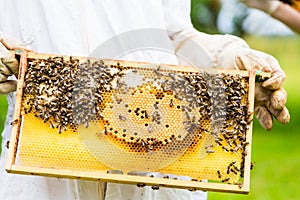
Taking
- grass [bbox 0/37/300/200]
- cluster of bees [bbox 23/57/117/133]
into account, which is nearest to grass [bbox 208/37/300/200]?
grass [bbox 0/37/300/200]

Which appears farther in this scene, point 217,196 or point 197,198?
point 217,196

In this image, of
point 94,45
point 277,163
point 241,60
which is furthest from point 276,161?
point 94,45

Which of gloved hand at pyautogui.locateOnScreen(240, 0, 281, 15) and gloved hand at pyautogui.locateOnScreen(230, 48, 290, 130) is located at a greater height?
gloved hand at pyautogui.locateOnScreen(240, 0, 281, 15)

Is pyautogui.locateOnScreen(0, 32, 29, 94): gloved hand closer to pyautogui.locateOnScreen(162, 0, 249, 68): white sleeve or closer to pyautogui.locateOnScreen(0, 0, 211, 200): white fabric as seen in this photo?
pyautogui.locateOnScreen(0, 0, 211, 200): white fabric

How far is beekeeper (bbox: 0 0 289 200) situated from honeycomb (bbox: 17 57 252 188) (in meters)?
0.22

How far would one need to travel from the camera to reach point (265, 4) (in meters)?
5.52

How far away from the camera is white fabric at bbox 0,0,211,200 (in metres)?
4.07

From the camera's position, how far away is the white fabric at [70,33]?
407 centimetres

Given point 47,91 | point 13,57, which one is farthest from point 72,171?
point 13,57

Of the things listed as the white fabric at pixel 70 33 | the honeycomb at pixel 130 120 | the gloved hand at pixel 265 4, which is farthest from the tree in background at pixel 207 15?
the honeycomb at pixel 130 120

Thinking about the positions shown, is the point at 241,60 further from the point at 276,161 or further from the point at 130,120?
the point at 276,161

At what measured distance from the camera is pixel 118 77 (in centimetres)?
399

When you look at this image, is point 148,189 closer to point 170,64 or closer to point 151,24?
point 170,64

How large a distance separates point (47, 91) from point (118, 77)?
419 mm
